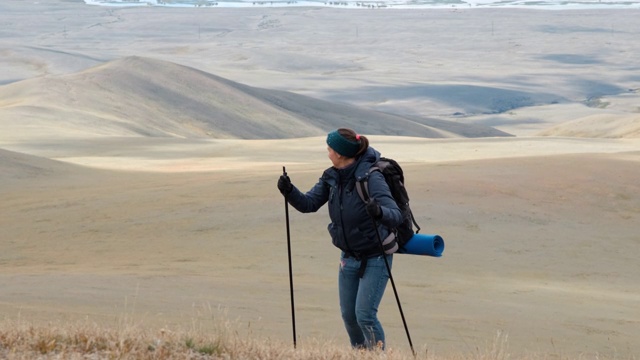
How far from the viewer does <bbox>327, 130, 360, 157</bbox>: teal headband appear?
6168 millimetres

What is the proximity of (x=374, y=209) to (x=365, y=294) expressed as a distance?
0.60 meters

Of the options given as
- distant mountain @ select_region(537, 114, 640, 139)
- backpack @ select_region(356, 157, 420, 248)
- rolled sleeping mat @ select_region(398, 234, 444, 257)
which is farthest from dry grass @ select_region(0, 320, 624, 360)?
distant mountain @ select_region(537, 114, 640, 139)

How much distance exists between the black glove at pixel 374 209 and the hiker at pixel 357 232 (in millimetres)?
170

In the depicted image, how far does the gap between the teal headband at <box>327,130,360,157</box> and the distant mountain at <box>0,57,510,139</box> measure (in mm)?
32867

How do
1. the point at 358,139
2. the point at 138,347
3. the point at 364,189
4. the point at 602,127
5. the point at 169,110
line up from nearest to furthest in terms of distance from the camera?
1. the point at 138,347
2. the point at 364,189
3. the point at 358,139
4. the point at 602,127
5. the point at 169,110

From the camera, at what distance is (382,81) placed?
376 feet

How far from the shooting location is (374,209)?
19.0ft

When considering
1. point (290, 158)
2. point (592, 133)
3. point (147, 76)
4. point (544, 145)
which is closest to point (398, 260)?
point (290, 158)

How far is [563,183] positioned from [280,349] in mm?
13906

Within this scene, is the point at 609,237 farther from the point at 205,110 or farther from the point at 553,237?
the point at 205,110

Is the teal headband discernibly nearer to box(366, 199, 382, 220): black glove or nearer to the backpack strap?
the backpack strap

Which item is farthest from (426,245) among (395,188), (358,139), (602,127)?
(602,127)

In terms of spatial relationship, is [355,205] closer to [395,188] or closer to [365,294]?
[395,188]

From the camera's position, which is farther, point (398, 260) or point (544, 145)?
point (544, 145)
